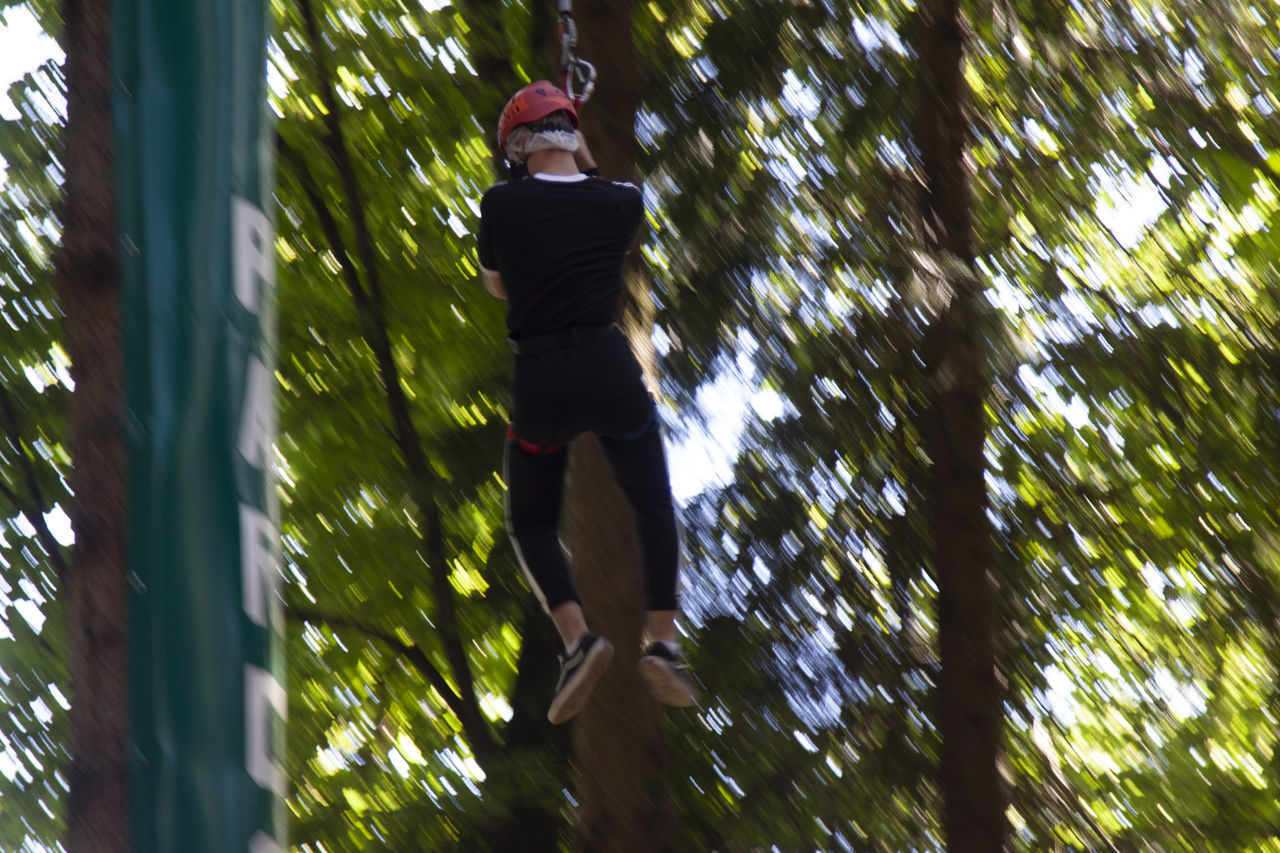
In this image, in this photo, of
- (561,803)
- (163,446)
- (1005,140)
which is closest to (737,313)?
(1005,140)

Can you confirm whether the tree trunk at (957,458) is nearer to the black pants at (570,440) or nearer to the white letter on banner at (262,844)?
the black pants at (570,440)

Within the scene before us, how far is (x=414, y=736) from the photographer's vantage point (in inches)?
433

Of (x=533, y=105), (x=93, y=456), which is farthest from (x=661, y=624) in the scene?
(x=93, y=456)

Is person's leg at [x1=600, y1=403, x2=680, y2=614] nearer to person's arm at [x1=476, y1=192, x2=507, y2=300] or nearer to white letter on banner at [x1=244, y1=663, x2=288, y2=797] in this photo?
person's arm at [x1=476, y1=192, x2=507, y2=300]

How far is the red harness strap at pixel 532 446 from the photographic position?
476 centimetres

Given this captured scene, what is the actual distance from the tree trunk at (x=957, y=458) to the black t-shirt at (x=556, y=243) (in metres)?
3.94

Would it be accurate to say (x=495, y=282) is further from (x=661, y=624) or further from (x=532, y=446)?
(x=661, y=624)

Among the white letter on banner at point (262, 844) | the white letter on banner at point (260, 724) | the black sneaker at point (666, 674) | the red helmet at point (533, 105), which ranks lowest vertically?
the white letter on banner at point (262, 844)

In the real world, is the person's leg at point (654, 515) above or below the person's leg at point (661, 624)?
above

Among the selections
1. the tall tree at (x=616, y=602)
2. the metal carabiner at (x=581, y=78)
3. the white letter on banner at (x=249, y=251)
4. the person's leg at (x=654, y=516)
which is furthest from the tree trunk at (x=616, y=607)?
the white letter on banner at (x=249, y=251)

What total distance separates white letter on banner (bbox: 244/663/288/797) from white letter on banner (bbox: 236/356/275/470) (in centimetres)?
28

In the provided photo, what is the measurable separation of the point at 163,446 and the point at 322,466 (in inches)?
344

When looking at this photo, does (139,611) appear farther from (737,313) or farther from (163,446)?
(737,313)

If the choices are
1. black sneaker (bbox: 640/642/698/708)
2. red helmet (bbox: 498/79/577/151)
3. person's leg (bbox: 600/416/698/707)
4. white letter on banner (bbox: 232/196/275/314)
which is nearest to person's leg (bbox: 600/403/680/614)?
person's leg (bbox: 600/416/698/707)
